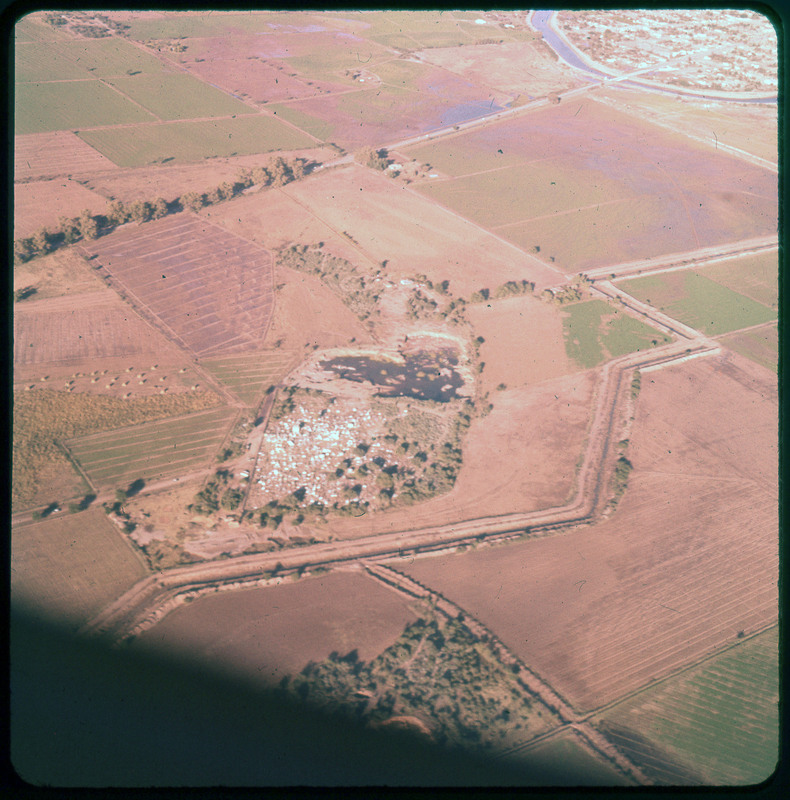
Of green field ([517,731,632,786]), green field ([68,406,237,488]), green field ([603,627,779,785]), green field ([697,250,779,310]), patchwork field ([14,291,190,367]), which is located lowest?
green field ([517,731,632,786])

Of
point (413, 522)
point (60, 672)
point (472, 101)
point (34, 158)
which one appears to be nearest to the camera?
point (60, 672)

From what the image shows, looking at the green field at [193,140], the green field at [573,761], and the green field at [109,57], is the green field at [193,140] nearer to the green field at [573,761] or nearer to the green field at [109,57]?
the green field at [109,57]

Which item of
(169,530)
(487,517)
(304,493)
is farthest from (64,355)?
(487,517)

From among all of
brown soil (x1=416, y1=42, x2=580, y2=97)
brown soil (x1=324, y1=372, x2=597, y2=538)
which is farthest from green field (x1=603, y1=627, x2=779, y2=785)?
brown soil (x1=416, y1=42, x2=580, y2=97)

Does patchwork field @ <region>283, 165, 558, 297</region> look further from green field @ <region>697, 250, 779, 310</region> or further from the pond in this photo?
green field @ <region>697, 250, 779, 310</region>

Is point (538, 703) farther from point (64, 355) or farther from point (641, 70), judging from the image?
point (641, 70)

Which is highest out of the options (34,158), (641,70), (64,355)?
(641,70)

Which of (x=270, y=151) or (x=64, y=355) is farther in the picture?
(x=270, y=151)
